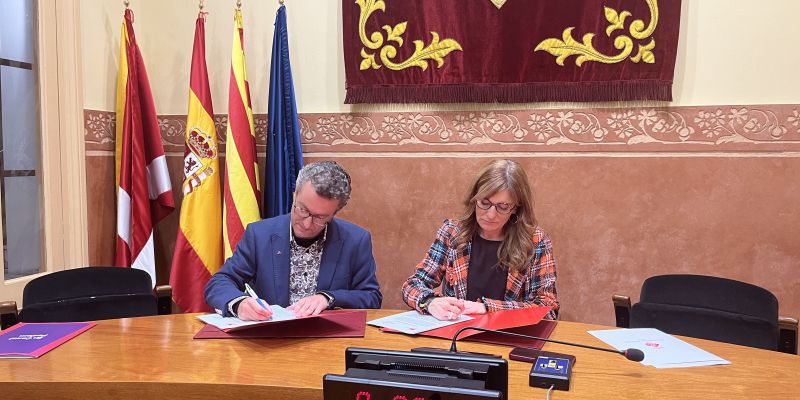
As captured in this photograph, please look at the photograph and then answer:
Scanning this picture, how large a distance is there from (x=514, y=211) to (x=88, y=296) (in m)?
1.61

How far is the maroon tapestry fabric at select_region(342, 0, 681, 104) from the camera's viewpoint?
10.3 feet

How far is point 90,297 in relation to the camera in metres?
2.42

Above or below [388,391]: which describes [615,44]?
above

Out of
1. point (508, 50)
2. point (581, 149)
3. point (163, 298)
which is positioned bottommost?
point (163, 298)

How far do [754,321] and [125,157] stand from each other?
2.98 metres

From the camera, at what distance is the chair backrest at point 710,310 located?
2.13m

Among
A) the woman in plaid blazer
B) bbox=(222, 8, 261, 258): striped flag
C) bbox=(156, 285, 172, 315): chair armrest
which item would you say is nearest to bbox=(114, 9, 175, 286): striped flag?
bbox=(222, 8, 261, 258): striped flag

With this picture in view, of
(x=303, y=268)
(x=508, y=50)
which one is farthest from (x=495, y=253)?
(x=508, y=50)

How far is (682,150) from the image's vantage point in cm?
314

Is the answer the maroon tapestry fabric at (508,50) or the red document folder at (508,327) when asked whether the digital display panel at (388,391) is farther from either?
the maroon tapestry fabric at (508,50)

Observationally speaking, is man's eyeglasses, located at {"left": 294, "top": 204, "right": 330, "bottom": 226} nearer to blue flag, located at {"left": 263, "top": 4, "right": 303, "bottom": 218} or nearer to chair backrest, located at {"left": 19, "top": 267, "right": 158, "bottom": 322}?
chair backrest, located at {"left": 19, "top": 267, "right": 158, "bottom": 322}

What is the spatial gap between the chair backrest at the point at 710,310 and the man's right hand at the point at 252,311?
1.25m

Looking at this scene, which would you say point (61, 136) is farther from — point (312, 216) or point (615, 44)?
point (615, 44)

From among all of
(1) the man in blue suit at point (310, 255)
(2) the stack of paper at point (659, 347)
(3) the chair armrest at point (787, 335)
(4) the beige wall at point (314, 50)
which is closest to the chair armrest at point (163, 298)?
(1) the man in blue suit at point (310, 255)
